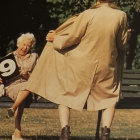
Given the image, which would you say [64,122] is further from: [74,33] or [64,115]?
[74,33]

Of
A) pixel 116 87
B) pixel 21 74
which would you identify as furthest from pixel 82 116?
Answer: pixel 116 87

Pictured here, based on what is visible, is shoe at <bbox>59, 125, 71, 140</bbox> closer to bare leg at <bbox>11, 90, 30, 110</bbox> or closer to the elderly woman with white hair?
bare leg at <bbox>11, 90, 30, 110</bbox>

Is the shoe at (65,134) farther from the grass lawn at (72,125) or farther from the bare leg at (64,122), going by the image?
the grass lawn at (72,125)

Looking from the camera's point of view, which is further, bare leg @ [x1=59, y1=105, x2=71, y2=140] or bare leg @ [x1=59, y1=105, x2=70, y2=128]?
bare leg @ [x1=59, y1=105, x2=70, y2=128]

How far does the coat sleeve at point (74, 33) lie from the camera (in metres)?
6.92

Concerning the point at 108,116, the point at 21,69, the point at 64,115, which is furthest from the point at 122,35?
the point at 21,69

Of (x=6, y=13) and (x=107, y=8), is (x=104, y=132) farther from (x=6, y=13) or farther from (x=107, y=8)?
(x=6, y=13)

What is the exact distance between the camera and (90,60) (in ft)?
22.9

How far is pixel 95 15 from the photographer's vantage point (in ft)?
22.7

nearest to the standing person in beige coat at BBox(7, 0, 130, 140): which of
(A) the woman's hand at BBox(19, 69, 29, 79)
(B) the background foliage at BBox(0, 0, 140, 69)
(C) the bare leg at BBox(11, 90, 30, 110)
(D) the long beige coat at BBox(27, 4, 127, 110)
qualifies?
(D) the long beige coat at BBox(27, 4, 127, 110)

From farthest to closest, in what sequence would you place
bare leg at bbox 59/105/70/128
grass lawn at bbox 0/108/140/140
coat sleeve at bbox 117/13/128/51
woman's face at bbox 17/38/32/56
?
grass lawn at bbox 0/108/140/140 → woman's face at bbox 17/38/32/56 → coat sleeve at bbox 117/13/128/51 → bare leg at bbox 59/105/70/128

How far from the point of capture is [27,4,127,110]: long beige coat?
6.92 meters

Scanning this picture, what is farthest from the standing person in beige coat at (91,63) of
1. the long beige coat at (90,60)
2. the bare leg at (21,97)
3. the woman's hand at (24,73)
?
the woman's hand at (24,73)

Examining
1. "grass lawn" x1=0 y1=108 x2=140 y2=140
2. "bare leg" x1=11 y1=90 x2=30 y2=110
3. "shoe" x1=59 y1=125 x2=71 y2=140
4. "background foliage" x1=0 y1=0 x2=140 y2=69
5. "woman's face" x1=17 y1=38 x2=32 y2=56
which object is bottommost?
"background foliage" x1=0 y1=0 x2=140 y2=69
